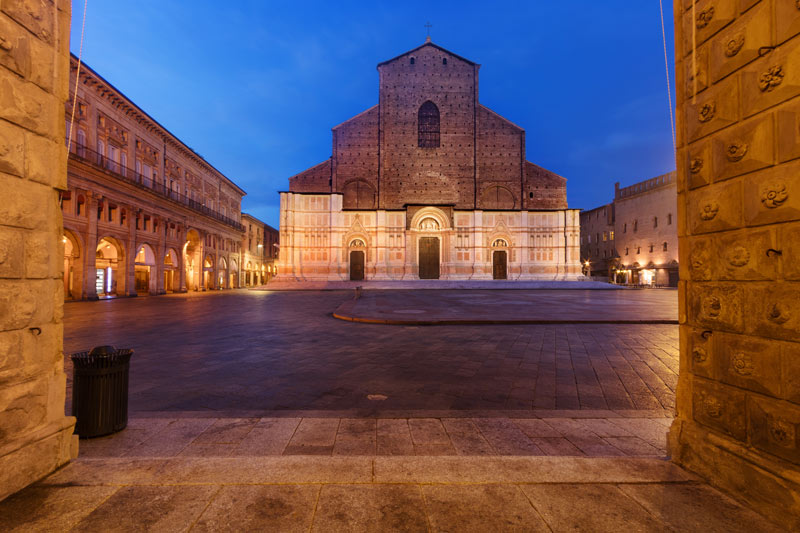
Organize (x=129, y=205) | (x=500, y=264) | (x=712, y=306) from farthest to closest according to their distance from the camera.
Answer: (x=500, y=264)
(x=129, y=205)
(x=712, y=306)

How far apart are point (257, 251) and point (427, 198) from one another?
31.5m

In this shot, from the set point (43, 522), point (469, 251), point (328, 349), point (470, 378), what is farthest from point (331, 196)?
point (43, 522)

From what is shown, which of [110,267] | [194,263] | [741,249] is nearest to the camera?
[741,249]

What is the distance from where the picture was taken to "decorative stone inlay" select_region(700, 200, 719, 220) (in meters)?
2.44

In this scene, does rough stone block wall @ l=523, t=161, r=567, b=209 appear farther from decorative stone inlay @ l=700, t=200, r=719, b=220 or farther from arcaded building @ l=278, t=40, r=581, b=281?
decorative stone inlay @ l=700, t=200, r=719, b=220

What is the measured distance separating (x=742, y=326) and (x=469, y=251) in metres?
35.8

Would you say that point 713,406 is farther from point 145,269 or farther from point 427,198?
point 427,198

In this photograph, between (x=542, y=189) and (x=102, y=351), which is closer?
(x=102, y=351)

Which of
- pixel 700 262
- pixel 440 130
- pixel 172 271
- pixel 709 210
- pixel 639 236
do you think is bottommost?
pixel 700 262

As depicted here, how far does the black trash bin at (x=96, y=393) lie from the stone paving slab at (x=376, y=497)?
2.52 ft

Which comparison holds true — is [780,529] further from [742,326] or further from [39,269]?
[39,269]

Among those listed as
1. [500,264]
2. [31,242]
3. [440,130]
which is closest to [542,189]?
[500,264]

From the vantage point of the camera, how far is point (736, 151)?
2.32 metres

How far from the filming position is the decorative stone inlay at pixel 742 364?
7.38ft
